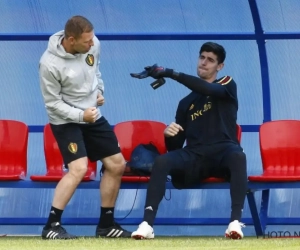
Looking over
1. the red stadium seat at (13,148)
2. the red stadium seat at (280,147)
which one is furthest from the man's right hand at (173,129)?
the red stadium seat at (13,148)

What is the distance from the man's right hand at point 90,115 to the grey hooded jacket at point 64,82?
0.06m

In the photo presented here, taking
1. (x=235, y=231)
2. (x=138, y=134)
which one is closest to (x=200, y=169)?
(x=235, y=231)

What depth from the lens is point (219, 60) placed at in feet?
28.8

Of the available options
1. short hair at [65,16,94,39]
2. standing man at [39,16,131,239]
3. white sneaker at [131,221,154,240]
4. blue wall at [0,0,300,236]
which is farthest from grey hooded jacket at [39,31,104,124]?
blue wall at [0,0,300,236]

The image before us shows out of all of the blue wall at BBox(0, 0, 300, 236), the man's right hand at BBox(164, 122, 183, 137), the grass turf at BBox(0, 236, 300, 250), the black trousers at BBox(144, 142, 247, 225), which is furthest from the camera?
the blue wall at BBox(0, 0, 300, 236)

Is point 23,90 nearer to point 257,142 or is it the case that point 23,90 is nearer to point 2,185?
point 2,185

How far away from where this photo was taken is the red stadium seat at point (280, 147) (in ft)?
30.7

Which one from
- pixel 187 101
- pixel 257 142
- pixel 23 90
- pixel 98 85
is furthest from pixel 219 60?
pixel 23 90

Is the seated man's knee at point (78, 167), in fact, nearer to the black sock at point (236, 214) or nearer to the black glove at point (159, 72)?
the black glove at point (159, 72)

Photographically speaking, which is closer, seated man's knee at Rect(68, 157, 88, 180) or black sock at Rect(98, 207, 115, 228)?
seated man's knee at Rect(68, 157, 88, 180)

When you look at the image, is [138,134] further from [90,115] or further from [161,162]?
[90,115]

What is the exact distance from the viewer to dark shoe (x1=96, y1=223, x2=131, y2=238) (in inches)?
334

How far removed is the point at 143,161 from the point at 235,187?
3.86ft

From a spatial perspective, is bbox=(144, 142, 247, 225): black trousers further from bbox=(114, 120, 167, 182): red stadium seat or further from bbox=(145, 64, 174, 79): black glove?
bbox=(114, 120, 167, 182): red stadium seat
